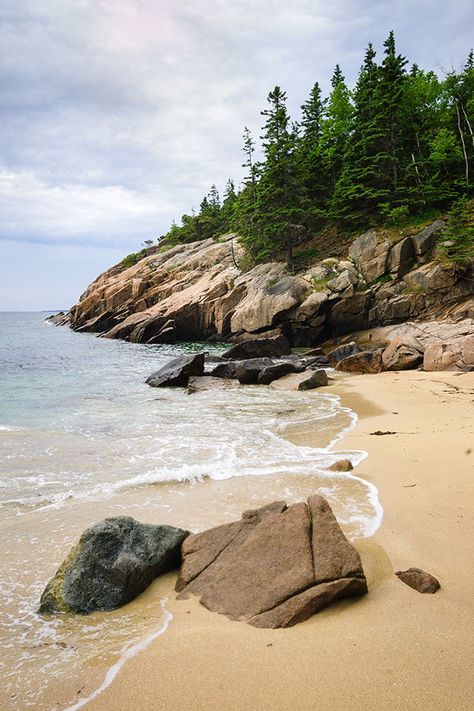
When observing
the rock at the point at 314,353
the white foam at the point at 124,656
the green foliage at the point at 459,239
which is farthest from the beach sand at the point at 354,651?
the green foliage at the point at 459,239

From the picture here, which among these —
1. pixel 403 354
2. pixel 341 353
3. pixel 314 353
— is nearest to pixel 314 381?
pixel 403 354

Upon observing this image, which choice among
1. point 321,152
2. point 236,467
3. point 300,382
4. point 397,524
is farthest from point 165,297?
point 397,524

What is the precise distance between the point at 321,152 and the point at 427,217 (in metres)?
14.2

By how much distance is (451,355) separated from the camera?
16.7 m

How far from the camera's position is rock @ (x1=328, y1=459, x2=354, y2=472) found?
6.83 metres

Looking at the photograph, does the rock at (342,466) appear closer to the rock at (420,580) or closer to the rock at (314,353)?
the rock at (420,580)

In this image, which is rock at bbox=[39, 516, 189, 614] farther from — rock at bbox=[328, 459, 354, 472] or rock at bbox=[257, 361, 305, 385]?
rock at bbox=[257, 361, 305, 385]

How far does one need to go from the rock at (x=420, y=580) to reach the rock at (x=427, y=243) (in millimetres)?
26639

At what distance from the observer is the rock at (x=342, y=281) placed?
1076 inches

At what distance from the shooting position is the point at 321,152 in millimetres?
38594

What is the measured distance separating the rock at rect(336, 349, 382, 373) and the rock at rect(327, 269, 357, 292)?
29.0 feet

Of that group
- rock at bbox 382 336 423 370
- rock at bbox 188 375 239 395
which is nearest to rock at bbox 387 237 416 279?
rock at bbox 382 336 423 370

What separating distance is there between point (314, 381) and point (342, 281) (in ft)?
45.0

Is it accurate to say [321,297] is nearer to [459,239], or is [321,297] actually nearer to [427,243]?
[427,243]
